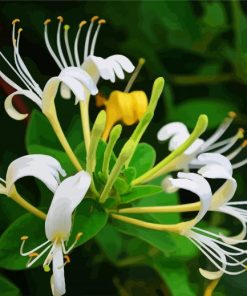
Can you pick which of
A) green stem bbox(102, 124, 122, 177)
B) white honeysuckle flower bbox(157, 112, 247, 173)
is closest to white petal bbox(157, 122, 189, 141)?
white honeysuckle flower bbox(157, 112, 247, 173)

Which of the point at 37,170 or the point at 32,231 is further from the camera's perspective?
the point at 32,231

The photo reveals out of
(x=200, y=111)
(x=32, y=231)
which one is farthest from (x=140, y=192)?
Answer: (x=200, y=111)

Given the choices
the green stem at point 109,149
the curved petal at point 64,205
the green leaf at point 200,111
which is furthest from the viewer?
the green leaf at point 200,111

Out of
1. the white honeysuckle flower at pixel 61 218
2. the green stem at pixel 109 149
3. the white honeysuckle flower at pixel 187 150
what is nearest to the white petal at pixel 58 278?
the white honeysuckle flower at pixel 61 218

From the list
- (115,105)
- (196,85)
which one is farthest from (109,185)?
(196,85)

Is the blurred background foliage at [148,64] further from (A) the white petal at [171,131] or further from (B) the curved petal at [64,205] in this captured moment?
(B) the curved petal at [64,205]

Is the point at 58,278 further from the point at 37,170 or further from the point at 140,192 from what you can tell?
the point at 140,192

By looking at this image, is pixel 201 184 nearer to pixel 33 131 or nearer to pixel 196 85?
pixel 33 131
